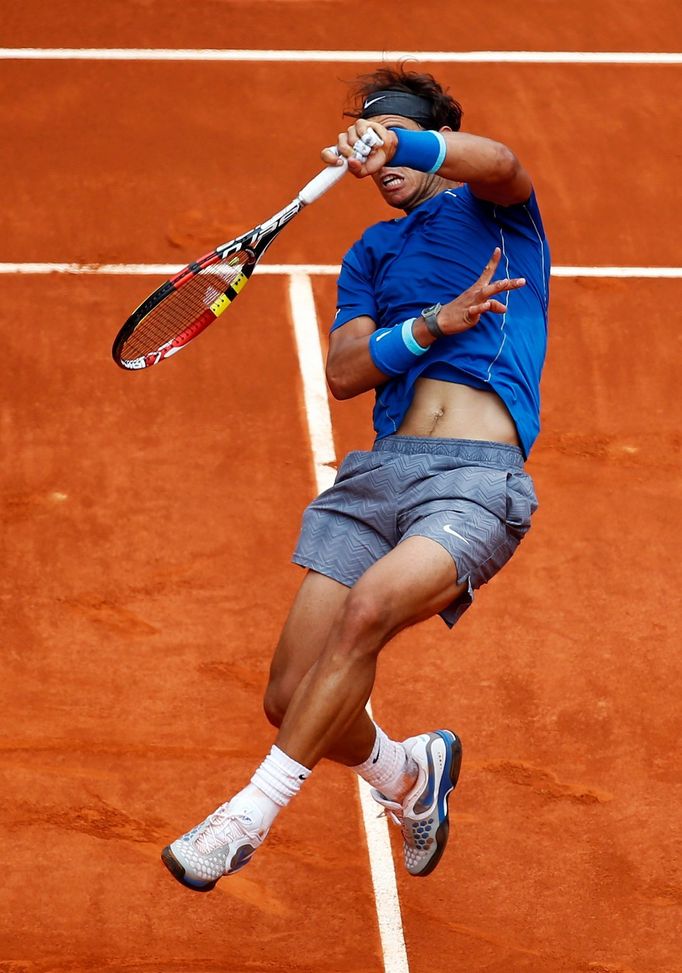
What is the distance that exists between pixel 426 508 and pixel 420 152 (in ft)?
3.58

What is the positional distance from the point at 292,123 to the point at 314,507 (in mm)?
5297

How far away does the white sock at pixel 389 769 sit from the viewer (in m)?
5.37

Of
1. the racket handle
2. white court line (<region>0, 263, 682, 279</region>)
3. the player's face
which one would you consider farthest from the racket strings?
white court line (<region>0, 263, 682, 279</region>)

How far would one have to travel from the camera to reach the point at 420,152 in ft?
16.0

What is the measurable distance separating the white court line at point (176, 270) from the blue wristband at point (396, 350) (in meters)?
4.02

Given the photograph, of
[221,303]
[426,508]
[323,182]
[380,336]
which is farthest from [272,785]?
[323,182]

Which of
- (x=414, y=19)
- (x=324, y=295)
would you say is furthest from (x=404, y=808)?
(x=414, y=19)

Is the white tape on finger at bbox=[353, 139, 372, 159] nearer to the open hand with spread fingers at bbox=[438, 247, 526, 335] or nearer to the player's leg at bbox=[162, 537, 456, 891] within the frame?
the open hand with spread fingers at bbox=[438, 247, 526, 335]

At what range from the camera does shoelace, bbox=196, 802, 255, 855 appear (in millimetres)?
4633

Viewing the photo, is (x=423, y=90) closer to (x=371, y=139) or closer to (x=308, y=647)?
(x=371, y=139)

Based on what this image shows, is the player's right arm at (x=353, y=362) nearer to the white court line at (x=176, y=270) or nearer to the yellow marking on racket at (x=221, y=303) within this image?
the yellow marking on racket at (x=221, y=303)

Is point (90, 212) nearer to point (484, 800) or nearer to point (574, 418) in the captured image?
point (574, 418)

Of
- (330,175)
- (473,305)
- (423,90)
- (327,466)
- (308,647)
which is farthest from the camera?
(327,466)

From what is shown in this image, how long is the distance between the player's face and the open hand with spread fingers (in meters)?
0.57
